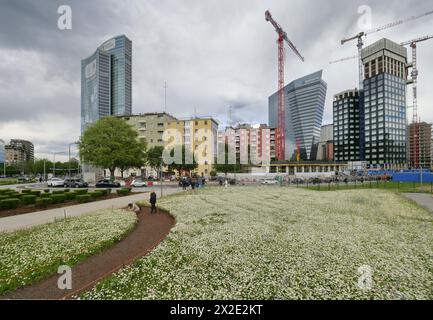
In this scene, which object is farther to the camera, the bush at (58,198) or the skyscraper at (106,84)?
the skyscraper at (106,84)

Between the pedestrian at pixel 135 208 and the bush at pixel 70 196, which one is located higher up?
the bush at pixel 70 196

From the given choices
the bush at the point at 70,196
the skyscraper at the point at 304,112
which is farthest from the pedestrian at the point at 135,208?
the skyscraper at the point at 304,112

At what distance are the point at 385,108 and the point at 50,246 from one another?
20042cm

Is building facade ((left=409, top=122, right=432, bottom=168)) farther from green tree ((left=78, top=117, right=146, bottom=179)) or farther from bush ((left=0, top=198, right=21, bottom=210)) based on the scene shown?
bush ((left=0, top=198, right=21, bottom=210))

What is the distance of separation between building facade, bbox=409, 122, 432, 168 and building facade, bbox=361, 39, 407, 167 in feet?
103

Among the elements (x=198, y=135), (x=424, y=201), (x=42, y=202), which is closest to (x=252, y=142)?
(x=198, y=135)

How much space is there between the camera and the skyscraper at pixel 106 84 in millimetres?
151625

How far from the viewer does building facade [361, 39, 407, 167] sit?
153 m

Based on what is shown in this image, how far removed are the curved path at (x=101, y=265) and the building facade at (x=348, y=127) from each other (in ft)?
620

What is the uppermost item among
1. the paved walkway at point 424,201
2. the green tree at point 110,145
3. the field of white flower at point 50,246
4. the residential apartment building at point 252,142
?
the residential apartment building at point 252,142

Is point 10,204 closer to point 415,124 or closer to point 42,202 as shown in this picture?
point 42,202

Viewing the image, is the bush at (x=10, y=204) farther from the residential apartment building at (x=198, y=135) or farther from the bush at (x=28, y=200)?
the residential apartment building at (x=198, y=135)

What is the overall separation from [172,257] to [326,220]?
36.7 feet
